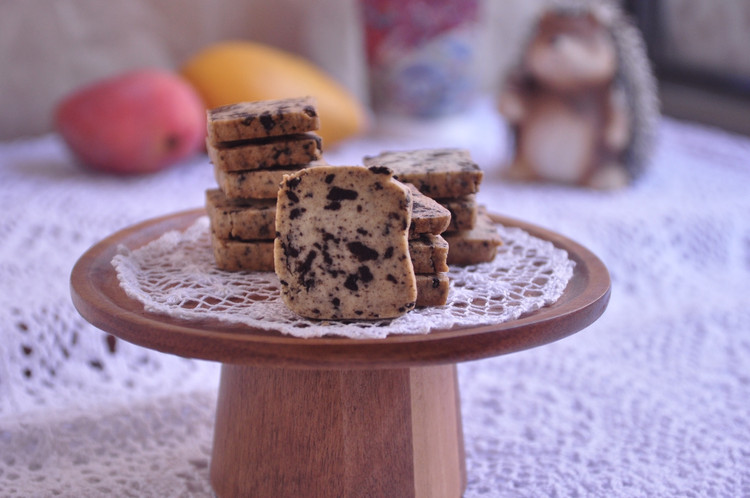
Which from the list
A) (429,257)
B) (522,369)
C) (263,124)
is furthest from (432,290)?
(522,369)

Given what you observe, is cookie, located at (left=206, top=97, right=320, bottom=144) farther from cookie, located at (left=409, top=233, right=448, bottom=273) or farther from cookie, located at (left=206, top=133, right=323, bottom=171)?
cookie, located at (left=409, top=233, right=448, bottom=273)

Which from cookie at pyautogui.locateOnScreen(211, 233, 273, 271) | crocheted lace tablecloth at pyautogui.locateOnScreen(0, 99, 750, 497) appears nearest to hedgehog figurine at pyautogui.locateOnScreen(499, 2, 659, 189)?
crocheted lace tablecloth at pyautogui.locateOnScreen(0, 99, 750, 497)

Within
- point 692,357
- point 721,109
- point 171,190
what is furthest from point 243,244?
point 721,109

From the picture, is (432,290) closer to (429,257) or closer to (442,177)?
Answer: (429,257)

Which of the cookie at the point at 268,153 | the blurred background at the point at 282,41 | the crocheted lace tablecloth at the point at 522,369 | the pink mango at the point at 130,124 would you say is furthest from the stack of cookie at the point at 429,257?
the blurred background at the point at 282,41

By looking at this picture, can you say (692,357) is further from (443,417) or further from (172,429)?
(172,429)

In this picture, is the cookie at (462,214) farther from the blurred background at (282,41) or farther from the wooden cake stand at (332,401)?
the blurred background at (282,41)

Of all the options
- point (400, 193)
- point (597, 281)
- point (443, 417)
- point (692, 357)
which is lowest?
point (692, 357)
